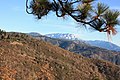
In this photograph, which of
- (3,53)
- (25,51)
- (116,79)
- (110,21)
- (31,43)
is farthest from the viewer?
(116,79)

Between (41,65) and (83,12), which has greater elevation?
(83,12)

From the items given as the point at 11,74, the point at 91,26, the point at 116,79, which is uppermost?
the point at 91,26

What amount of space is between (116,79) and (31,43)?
24.1m

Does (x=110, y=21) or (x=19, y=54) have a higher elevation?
(x=110, y=21)

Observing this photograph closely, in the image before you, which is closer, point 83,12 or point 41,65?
point 83,12

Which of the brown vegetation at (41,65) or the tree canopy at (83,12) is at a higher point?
the tree canopy at (83,12)

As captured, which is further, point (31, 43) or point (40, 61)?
point (31, 43)

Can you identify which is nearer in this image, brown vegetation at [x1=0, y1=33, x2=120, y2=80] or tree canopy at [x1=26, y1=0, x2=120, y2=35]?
tree canopy at [x1=26, y1=0, x2=120, y2=35]

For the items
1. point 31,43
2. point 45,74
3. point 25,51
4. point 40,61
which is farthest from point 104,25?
point 31,43

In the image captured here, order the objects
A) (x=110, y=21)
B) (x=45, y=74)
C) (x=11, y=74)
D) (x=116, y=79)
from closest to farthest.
Answer: (x=110, y=21), (x=11, y=74), (x=45, y=74), (x=116, y=79)

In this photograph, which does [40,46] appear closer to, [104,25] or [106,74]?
[106,74]

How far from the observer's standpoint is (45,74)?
60.0 m

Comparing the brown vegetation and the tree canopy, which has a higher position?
the tree canopy

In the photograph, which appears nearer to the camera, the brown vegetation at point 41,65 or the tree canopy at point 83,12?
the tree canopy at point 83,12
